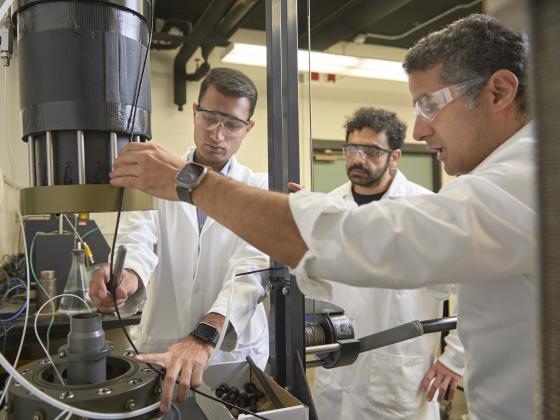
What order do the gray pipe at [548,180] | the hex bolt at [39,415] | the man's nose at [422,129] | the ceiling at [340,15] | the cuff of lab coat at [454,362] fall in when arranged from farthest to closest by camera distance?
1. the ceiling at [340,15]
2. the cuff of lab coat at [454,362]
3. the man's nose at [422,129]
4. the hex bolt at [39,415]
5. the gray pipe at [548,180]

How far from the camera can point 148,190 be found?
2.43 ft

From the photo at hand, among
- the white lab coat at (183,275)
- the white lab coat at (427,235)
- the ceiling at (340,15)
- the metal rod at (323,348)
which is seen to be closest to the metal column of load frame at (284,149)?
the metal rod at (323,348)

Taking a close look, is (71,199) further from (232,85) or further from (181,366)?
(232,85)

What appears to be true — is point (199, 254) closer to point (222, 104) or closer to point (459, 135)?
point (222, 104)

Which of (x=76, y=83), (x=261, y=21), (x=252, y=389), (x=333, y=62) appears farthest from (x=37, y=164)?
(x=261, y=21)

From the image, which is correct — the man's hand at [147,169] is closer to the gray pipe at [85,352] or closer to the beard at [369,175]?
the gray pipe at [85,352]

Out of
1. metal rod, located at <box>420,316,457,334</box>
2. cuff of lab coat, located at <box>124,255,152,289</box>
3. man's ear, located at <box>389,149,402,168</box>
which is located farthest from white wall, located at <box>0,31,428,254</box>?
metal rod, located at <box>420,316,457,334</box>

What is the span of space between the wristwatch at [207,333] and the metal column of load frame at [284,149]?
118 mm

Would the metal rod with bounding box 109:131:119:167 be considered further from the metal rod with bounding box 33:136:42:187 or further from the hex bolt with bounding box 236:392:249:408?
the hex bolt with bounding box 236:392:249:408

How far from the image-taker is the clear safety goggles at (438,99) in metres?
0.91

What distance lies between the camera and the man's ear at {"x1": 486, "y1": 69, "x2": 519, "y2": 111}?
88 cm

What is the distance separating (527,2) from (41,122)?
2.10 feet

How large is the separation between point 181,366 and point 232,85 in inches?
37.8

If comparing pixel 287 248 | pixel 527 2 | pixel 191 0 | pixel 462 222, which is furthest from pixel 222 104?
pixel 191 0
